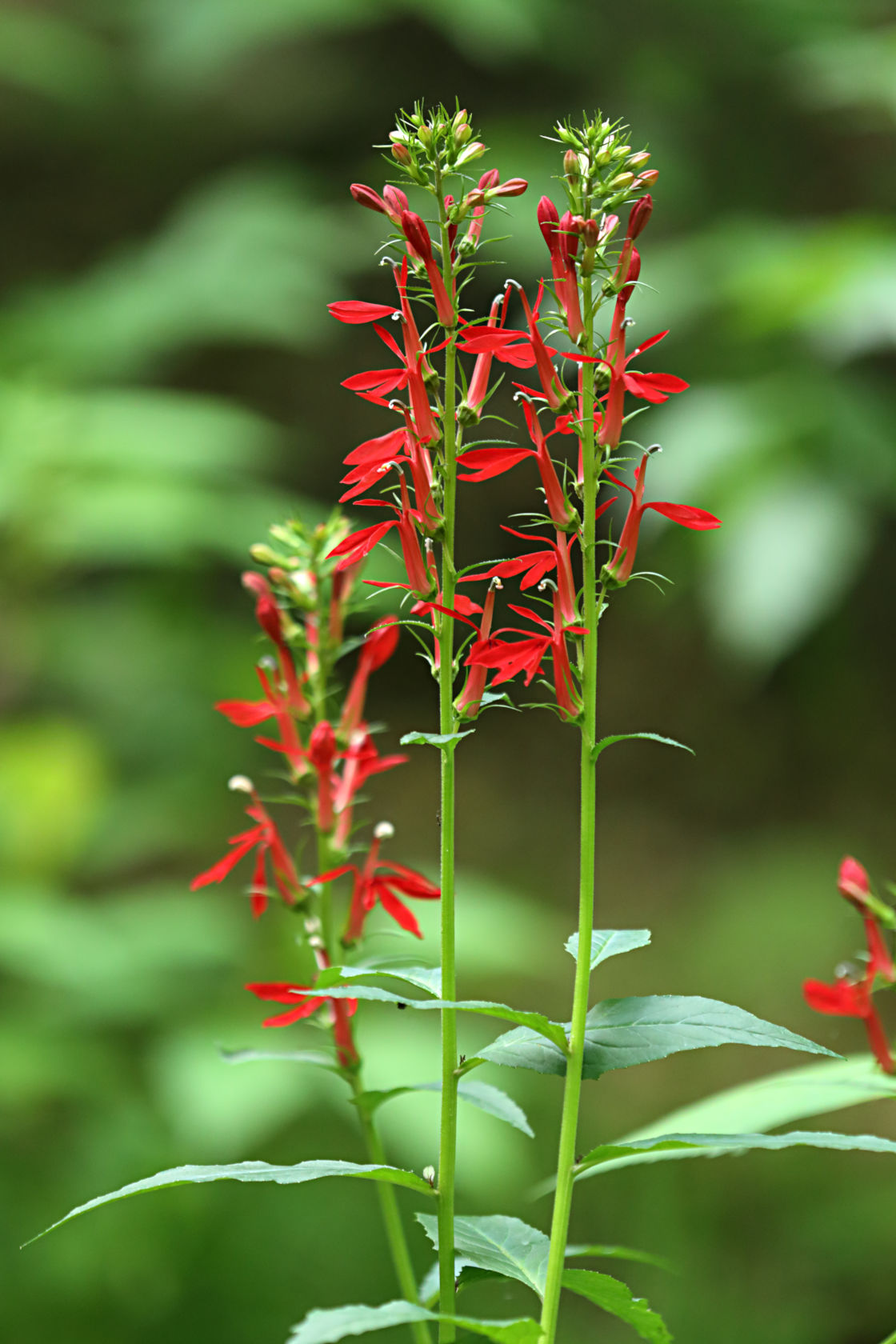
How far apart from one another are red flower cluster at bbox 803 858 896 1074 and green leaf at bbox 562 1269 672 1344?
10 cm

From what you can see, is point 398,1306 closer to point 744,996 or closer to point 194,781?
point 194,781

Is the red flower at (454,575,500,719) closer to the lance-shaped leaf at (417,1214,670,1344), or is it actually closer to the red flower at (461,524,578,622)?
the red flower at (461,524,578,622)

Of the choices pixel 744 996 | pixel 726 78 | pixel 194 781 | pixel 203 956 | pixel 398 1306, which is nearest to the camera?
pixel 398 1306

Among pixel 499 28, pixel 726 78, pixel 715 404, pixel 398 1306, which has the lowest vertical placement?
pixel 398 1306

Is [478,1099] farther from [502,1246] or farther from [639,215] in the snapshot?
[639,215]

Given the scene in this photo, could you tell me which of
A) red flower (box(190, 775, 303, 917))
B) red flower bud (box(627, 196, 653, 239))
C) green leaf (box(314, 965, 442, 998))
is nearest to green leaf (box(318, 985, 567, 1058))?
green leaf (box(314, 965, 442, 998))

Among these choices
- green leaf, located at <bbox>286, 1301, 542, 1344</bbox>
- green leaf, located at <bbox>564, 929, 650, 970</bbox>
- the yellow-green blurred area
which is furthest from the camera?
the yellow-green blurred area

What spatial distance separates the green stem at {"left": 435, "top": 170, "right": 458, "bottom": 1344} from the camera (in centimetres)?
35

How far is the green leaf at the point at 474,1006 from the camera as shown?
1.03ft

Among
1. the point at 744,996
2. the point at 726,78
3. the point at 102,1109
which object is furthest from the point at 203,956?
the point at 726,78

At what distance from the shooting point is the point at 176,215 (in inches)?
126

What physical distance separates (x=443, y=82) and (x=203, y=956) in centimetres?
257

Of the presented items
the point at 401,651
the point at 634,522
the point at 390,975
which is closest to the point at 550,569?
the point at 634,522

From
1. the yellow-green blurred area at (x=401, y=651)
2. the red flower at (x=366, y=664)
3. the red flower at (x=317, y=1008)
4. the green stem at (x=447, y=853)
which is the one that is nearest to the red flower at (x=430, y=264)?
the green stem at (x=447, y=853)
